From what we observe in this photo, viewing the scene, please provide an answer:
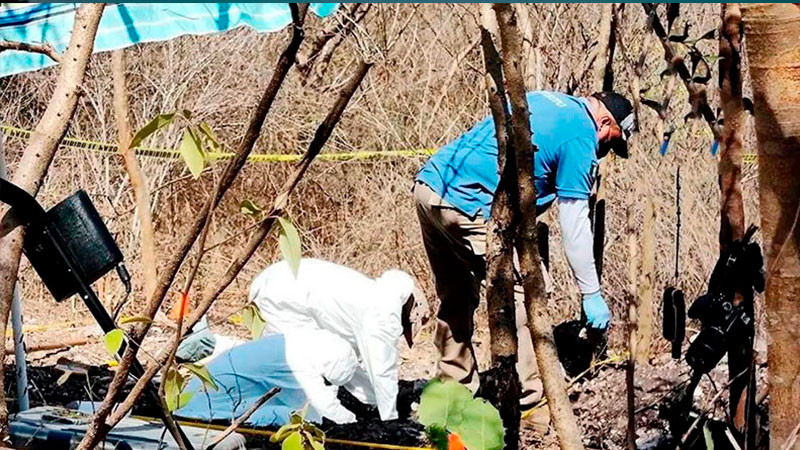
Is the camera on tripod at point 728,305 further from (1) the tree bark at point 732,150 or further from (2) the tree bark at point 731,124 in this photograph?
(2) the tree bark at point 731,124

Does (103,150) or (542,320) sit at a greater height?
(103,150)

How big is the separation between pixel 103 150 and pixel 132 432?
193 inches

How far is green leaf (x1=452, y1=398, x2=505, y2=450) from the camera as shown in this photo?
1.42 meters

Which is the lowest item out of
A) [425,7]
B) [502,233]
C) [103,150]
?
[502,233]

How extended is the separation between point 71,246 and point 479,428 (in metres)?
0.84

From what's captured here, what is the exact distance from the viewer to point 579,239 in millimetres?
4504

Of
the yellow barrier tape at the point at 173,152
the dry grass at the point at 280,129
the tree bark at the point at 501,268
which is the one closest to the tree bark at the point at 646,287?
the dry grass at the point at 280,129

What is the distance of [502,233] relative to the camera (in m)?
1.96

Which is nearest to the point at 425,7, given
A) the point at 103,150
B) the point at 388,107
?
the point at 388,107

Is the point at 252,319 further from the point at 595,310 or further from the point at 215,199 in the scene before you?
the point at 595,310

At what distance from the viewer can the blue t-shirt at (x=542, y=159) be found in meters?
4.39

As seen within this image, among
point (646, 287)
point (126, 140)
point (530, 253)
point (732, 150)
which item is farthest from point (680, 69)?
point (126, 140)

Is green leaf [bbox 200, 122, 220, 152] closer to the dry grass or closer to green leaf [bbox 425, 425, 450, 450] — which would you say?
green leaf [bbox 425, 425, 450, 450]

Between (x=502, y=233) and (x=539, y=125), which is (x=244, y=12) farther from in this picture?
(x=502, y=233)
